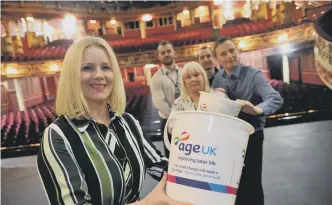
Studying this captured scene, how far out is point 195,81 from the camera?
154 centimetres

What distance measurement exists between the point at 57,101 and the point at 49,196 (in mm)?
238

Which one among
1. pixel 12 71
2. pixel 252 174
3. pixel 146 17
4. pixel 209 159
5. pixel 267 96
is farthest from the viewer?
pixel 146 17

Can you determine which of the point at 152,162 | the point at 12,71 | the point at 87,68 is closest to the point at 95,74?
the point at 87,68

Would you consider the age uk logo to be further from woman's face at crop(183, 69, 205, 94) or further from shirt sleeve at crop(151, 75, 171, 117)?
shirt sleeve at crop(151, 75, 171, 117)

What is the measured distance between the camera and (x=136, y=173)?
2.30ft

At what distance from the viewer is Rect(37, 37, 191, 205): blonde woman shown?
1.83ft

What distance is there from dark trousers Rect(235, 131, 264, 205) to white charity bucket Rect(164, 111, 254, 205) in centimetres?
93

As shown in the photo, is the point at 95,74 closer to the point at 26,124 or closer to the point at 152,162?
the point at 152,162

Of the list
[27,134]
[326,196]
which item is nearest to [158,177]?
[326,196]

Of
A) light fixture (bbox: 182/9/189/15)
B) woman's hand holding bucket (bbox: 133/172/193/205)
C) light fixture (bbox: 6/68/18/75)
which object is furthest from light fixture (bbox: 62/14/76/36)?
woman's hand holding bucket (bbox: 133/172/193/205)

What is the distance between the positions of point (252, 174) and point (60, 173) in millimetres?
1166

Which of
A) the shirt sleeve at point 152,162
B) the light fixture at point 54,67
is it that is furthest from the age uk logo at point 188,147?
the light fixture at point 54,67

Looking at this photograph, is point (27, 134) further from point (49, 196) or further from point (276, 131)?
point (49, 196)

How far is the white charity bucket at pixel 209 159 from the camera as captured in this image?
487mm
